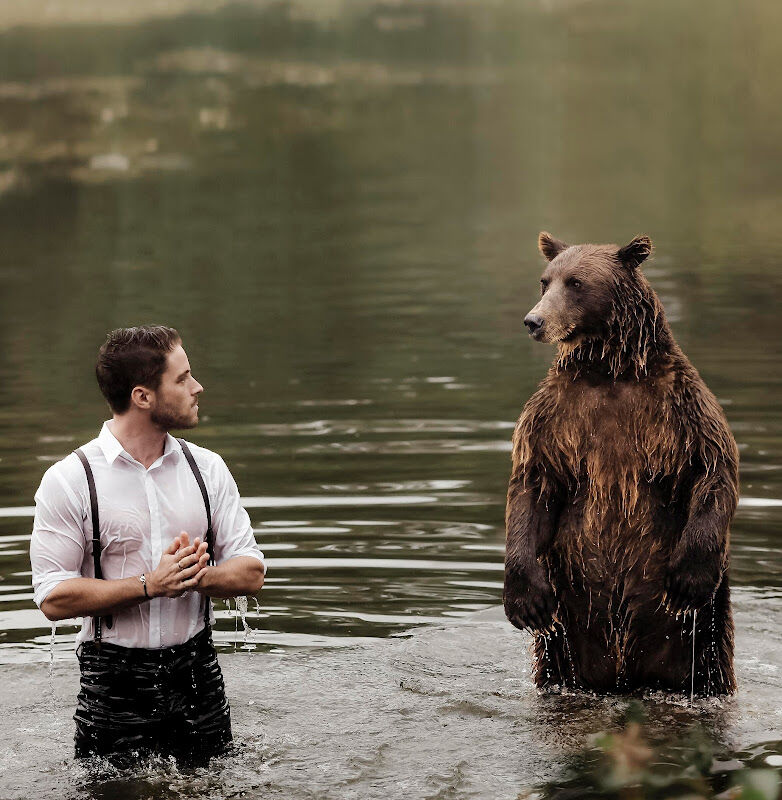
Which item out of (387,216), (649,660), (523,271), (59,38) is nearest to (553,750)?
(649,660)

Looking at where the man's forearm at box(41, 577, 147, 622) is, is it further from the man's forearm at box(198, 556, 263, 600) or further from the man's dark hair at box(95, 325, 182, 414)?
the man's dark hair at box(95, 325, 182, 414)

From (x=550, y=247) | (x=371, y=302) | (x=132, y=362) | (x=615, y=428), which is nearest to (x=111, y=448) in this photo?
(x=132, y=362)

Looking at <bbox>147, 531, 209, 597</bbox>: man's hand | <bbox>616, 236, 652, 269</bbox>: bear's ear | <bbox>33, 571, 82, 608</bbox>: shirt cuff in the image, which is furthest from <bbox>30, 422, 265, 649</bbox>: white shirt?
<bbox>616, 236, 652, 269</bbox>: bear's ear

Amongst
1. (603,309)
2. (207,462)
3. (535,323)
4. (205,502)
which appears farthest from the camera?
(603,309)

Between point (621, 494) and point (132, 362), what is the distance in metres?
2.24

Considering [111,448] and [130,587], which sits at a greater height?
[111,448]

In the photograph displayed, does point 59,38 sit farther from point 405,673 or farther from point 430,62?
point 405,673

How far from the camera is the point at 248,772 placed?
6.34m

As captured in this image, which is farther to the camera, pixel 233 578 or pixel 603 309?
pixel 603 309

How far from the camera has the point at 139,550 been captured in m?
5.80

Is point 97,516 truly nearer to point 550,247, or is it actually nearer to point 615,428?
point 615,428

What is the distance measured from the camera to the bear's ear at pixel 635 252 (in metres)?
6.92

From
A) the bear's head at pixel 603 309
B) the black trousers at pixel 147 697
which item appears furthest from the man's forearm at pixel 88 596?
the bear's head at pixel 603 309

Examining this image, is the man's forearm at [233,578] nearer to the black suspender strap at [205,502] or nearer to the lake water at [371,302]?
the black suspender strap at [205,502]
